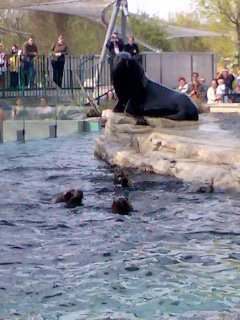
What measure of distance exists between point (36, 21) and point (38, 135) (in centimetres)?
2150

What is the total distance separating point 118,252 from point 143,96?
251 inches

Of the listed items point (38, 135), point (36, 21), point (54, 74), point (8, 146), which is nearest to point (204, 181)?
point (8, 146)

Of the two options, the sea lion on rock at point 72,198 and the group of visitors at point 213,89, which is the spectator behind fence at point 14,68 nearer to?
the group of visitors at point 213,89

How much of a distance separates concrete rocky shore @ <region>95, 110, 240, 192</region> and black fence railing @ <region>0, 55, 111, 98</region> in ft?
22.3

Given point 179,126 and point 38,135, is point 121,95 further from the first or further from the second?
point 38,135

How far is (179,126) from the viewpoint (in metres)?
12.6

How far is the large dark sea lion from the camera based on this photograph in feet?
41.2

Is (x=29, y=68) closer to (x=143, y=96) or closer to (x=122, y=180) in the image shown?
(x=143, y=96)

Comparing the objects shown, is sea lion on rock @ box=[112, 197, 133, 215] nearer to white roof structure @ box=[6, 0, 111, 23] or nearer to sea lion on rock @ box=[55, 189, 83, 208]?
sea lion on rock @ box=[55, 189, 83, 208]

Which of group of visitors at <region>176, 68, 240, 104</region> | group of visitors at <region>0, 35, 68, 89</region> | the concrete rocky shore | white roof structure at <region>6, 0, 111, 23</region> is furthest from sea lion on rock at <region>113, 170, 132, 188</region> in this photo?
white roof structure at <region>6, 0, 111, 23</region>

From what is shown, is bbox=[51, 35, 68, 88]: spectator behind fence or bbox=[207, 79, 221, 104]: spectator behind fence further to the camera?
bbox=[207, 79, 221, 104]: spectator behind fence

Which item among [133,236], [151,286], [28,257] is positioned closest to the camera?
[151,286]

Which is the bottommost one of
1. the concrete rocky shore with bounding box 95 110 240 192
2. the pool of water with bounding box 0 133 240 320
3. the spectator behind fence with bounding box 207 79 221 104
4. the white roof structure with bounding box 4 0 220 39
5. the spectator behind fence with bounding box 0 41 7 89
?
the pool of water with bounding box 0 133 240 320

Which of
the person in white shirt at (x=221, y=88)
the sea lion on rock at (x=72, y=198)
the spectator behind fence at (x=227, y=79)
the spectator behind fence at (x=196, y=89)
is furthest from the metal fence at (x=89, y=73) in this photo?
the sea lion on rock at (x=72, y=198)
